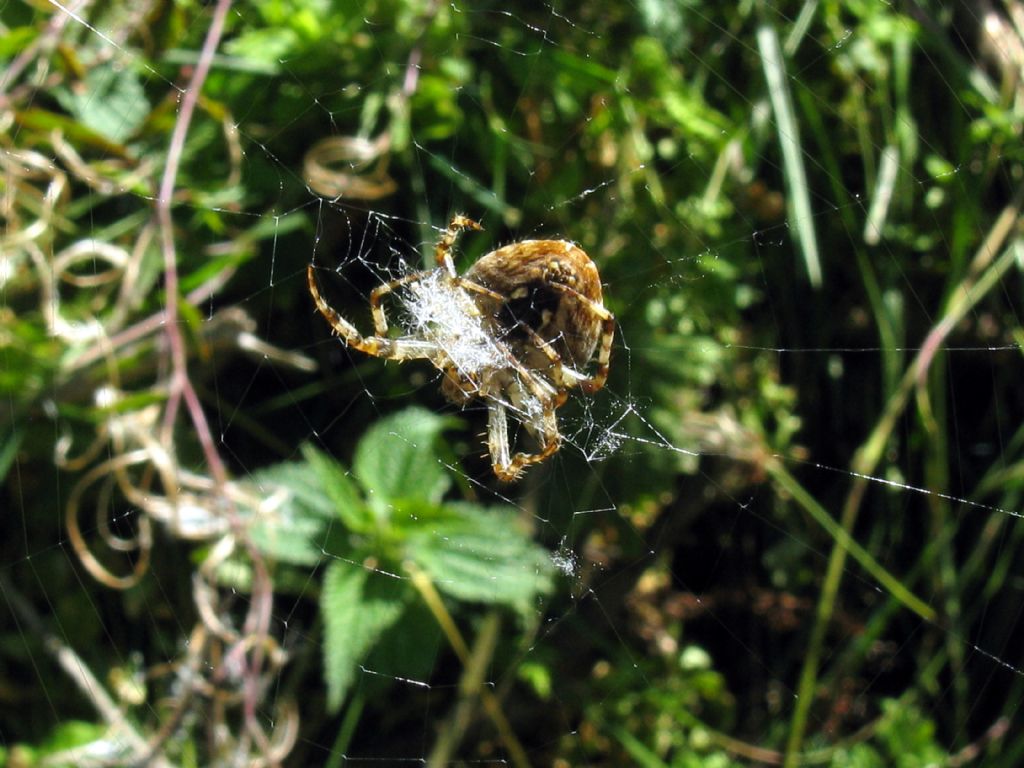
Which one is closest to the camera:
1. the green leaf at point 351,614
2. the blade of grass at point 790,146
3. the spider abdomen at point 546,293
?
the spider abdomen at point 546,293

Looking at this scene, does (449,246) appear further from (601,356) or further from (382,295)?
(601,356)

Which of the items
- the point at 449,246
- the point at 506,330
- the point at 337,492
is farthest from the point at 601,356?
the point at 337,492

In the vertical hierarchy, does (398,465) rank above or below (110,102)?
below

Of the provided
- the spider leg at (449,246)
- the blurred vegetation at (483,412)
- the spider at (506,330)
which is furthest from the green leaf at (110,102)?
the spider leg at (449,246)

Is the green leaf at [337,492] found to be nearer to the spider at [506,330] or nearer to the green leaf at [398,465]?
the green leaf at [398,465]

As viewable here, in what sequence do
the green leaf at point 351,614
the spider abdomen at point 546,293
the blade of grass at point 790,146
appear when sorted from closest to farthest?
the spider abdomen at point 546,293
the green leaf at point 351,614
the blade of grass at point 790,146

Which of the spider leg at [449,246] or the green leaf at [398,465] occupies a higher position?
the spider leg at [449,246]

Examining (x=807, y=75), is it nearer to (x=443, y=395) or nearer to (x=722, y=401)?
(x=722, y=401)
